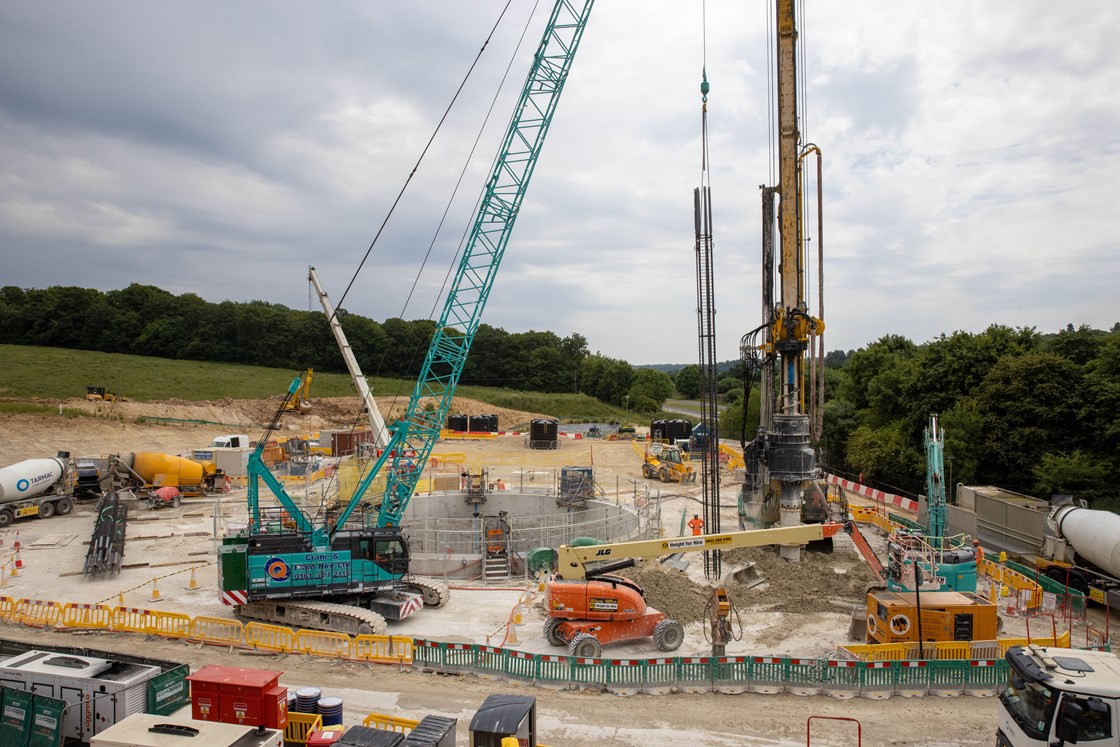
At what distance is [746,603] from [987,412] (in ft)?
80.9

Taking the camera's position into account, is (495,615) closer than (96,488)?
Yes

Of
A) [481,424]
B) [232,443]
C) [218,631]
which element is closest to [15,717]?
[218,631]

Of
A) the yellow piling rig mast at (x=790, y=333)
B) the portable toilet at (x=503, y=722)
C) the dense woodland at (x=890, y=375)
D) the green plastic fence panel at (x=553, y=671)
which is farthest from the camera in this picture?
the dense woodland at (x=890, y=375)

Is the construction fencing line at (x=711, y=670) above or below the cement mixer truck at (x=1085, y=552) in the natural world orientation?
below

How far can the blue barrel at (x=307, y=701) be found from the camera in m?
10.8

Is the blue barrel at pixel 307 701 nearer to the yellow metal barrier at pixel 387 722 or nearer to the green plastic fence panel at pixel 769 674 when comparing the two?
the yellow metal barrier at pixel 387 722

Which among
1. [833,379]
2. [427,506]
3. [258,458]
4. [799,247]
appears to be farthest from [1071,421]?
[833,379]

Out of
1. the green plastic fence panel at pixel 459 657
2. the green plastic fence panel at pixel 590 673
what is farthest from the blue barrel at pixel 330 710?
the green plastic fence panel at pixel 590 673

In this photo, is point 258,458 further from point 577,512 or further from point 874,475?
point 874,475

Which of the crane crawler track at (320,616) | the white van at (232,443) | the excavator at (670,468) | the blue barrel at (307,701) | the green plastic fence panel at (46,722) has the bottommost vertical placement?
the crane crawler track at (320,616)

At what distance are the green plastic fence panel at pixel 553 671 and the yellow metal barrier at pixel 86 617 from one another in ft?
37.0

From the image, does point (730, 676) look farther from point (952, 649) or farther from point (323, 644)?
point (323, 644)

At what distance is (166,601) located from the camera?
789 inches

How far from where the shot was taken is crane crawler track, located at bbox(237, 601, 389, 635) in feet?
57.3
